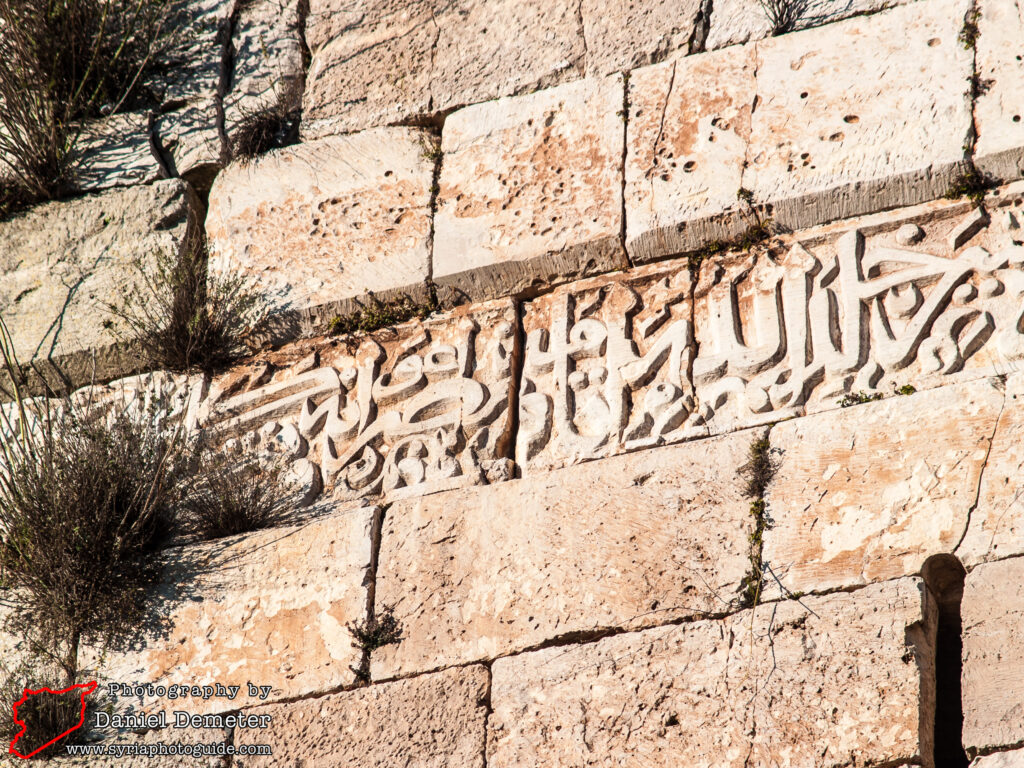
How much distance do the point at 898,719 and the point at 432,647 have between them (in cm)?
134

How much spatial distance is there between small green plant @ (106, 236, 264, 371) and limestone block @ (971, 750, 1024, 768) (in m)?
2.94

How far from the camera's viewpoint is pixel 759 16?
15.9ft

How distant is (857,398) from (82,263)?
10.5ft

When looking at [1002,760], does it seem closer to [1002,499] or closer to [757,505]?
[1002,499]

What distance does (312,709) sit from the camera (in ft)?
12.4

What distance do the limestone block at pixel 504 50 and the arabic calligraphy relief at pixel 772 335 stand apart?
44.7 inches

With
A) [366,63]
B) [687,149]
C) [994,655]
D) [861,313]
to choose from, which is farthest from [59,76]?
[994,655]

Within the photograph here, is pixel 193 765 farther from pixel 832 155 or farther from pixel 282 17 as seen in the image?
pixel 282 17

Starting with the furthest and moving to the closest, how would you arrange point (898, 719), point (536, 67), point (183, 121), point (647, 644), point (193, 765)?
point (183, 121) → point (536, 67) → point (193, 765) → point (647, 644) → point (898, 719)

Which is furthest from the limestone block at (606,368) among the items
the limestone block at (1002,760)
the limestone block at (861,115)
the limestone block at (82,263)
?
the limestone block at (82,263)

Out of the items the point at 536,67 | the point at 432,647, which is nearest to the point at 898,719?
the point at 432,647

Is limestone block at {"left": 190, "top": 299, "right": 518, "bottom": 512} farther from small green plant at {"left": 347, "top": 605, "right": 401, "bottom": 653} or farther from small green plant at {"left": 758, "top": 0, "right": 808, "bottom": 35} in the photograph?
small green plant at {"left": 758, "top": 0, "right": 808, "bottom": 35}

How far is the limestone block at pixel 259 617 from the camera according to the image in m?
3.89

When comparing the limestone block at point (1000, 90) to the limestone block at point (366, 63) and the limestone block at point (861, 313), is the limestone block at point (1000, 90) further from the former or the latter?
the limestone block at point (366, 63)
